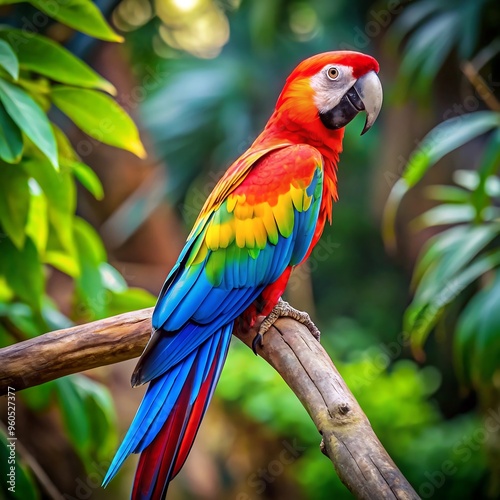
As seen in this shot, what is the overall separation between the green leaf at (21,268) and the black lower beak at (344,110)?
64 cm

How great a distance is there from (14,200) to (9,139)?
13 centimetres

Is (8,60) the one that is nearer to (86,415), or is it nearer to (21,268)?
(21,268)

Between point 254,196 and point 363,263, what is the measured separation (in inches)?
123

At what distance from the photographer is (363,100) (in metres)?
1.28

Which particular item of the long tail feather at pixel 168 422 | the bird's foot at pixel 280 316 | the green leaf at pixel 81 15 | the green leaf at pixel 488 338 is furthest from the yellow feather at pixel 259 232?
the green leaf at pixel 488 338

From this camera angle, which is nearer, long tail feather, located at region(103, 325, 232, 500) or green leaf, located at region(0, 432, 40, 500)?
long tail feather, located at region(103, 325, 232, 500)

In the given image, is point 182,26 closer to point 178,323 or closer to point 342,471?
point 178,323

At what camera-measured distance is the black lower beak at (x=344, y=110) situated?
1.28 meters

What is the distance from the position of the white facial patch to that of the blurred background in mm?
418

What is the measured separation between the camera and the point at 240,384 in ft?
8.93

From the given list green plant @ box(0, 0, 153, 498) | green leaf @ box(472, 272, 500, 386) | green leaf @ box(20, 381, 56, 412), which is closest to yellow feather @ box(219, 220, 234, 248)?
green plant @ box(0, 0, 153, 498)

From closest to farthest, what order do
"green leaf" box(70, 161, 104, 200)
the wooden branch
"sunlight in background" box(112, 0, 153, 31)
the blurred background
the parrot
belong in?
the wooden branch
the parrot
"green leaf" box(70, 161, 104, 200)
the blurred background
"sunlight in background" box(112, 0, 153, 31)

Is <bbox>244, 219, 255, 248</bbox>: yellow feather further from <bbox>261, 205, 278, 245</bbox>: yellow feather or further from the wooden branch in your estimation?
the wooden branch

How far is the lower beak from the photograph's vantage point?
1277 mm
